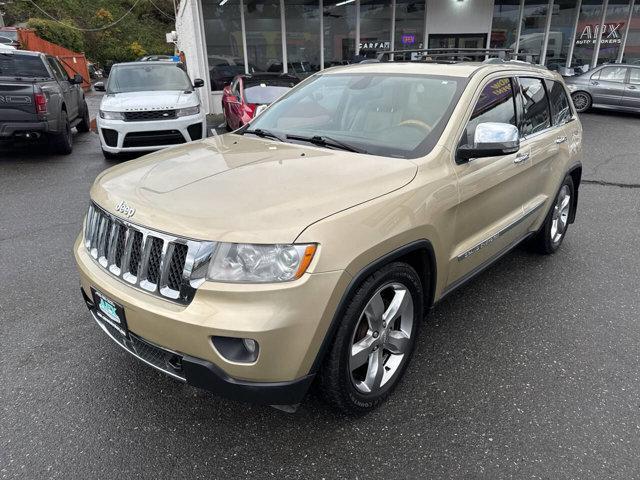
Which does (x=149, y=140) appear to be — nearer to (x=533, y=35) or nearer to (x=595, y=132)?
(x=595, y=132)

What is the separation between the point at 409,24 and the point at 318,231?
1653 cm

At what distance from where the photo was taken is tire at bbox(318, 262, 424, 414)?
220 cm

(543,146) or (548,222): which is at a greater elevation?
(543,146)

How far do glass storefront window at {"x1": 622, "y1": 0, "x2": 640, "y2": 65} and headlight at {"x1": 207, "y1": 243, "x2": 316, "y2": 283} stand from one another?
20.5m

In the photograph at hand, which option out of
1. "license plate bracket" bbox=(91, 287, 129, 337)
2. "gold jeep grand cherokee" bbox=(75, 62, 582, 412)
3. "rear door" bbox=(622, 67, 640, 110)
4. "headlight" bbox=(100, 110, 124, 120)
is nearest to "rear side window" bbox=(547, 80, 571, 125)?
"gold jeep grand cherokee" bbox=(75, 62, 582, 412)

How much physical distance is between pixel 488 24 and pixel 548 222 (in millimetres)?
14873

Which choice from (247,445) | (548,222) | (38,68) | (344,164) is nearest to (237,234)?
(344,164)

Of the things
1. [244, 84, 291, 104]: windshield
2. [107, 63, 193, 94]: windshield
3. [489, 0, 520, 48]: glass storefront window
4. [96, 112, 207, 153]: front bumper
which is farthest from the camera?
[489, 0, 520, 48]: glass storefront window

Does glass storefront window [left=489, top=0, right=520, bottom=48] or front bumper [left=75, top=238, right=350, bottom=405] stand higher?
glass storefront window [left=489, top=0, right=520, bottom=48]

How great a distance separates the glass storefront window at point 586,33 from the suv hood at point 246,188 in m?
18.3

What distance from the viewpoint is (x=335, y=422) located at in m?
2.49

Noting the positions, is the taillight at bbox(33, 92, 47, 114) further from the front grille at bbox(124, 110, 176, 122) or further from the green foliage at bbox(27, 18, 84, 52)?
the green foliage at bbox(27, 18, 84, 52)

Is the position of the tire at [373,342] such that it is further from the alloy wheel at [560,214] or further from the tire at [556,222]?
the alloy wheel at [560,214]

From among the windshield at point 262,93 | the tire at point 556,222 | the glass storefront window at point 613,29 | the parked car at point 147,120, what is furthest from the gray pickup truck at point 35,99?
the glass storefront window at point 613,29
